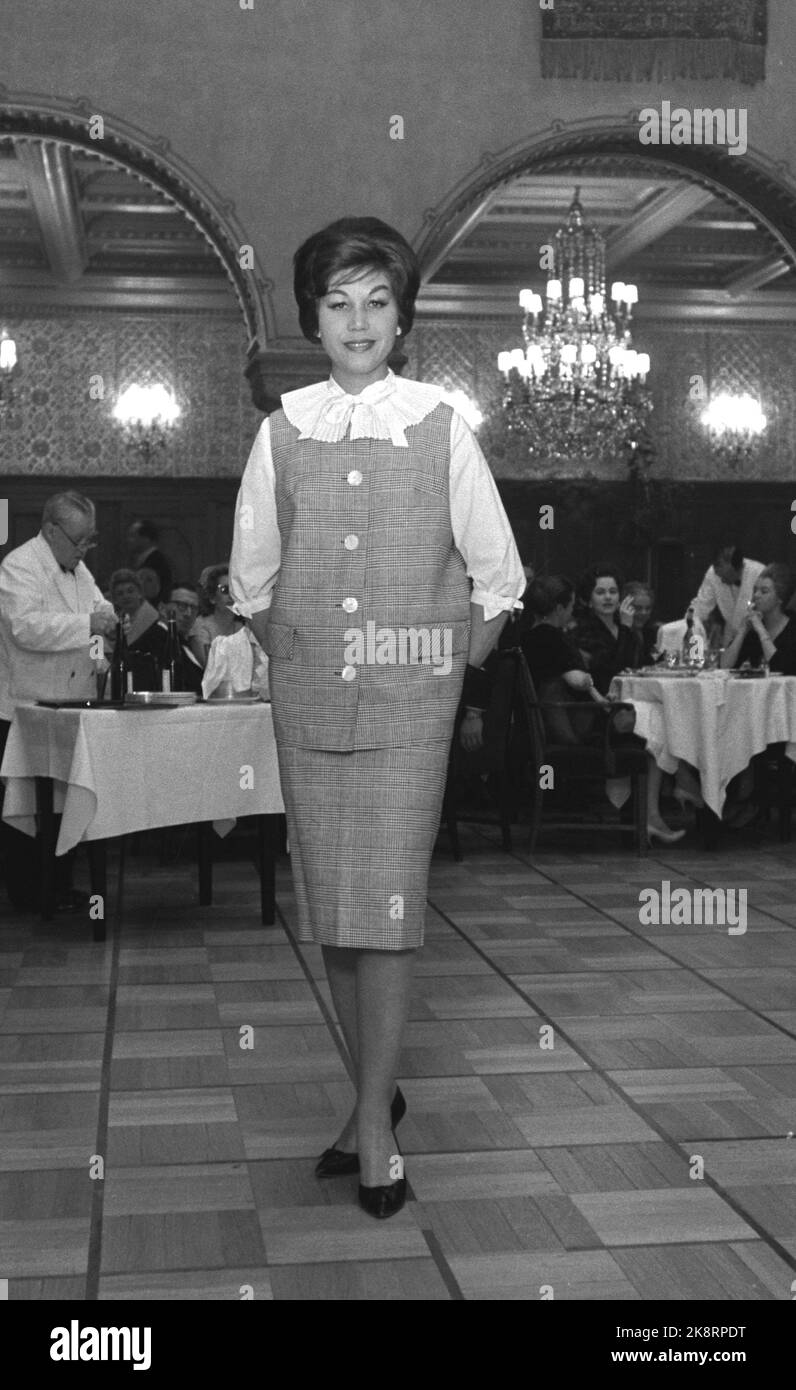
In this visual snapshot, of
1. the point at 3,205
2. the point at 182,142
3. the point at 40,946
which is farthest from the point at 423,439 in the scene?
the point at 3,205

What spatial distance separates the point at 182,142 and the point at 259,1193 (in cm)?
524

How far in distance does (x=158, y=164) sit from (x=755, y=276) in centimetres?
742

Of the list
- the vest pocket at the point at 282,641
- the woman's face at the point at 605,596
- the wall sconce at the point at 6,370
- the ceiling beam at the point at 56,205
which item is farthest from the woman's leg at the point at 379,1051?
the wall sconce at the point at 6,370

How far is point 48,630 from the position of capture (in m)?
5.64

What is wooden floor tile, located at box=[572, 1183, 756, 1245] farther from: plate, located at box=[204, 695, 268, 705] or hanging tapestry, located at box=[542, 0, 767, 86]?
hanging tapestry, located at box=[542, 0, 767, 86]

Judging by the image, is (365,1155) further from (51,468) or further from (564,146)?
(51,468)

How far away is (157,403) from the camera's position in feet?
44.3

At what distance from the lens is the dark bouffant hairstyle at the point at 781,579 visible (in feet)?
27.3

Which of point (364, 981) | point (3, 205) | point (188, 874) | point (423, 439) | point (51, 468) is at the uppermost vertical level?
point (3, 205)

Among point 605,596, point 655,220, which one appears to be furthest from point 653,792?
point 655,220

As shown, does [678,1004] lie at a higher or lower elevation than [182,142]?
lower

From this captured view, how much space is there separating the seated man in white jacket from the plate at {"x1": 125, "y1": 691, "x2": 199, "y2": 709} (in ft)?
17.3

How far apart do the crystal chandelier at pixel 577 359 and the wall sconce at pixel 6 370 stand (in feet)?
11.6

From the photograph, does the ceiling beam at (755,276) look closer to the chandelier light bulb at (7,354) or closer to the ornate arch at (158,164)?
the chandelier light bulb at (7,354)
